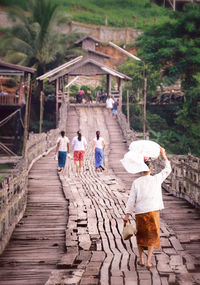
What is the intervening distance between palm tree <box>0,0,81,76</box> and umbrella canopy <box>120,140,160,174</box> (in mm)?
34168

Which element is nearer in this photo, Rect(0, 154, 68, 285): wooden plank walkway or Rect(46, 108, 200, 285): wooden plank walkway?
Rect(46, 108, 200, 285): wooden plank walkway

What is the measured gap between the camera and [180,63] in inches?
1372

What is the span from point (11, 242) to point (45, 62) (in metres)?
34.3

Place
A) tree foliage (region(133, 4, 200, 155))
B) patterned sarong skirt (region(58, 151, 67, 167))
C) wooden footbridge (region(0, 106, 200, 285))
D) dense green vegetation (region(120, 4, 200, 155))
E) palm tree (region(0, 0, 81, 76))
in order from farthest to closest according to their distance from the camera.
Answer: palm tree (region(0, 0, 81, 76))
tree foliage (region(133, 4, 200, 155))
dense green vegetation (region(120, 4, 200, 155))
patterned sarong skirt (region(58, 151, 67, 167))
wooden footbridge (region(0, 106, 200, 285))

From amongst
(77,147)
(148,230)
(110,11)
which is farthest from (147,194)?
(110,11)

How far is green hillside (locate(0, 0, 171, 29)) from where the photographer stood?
6194cm

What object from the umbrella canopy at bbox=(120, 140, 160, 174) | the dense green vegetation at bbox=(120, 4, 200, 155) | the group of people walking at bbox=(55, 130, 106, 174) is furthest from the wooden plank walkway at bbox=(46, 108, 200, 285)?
the dense green vegetation at bbox=(120, 4, 200, 155)

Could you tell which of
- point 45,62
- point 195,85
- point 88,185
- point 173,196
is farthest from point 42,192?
point 45,62

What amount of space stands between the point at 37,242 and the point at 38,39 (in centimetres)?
3452

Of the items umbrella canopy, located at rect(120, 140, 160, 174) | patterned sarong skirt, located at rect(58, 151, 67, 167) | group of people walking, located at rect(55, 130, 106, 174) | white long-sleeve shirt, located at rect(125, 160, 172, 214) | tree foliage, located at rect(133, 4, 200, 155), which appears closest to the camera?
umbrella canopy, located at rect(120, 140, 160, 174)

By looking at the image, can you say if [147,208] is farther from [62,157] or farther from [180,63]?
[180,63]

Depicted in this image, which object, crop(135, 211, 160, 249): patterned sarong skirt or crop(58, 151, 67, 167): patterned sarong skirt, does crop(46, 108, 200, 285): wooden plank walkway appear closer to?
crop(135, 211, 160, 249): patterned sarong skirt

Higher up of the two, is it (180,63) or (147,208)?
(180,63)

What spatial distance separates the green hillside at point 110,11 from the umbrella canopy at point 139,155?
56.6 meters
